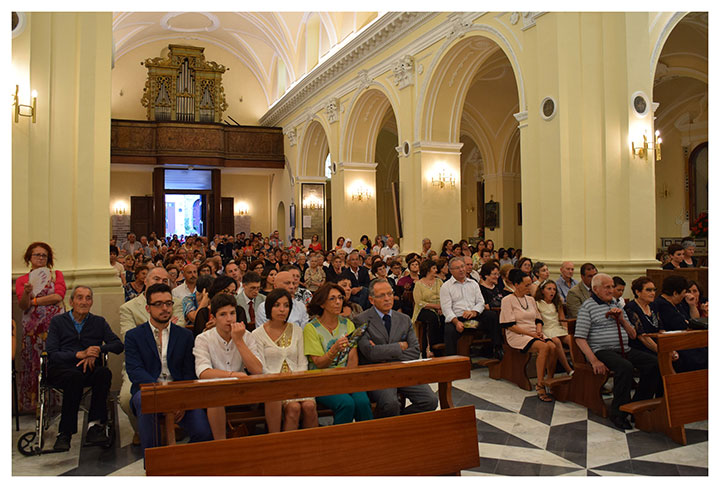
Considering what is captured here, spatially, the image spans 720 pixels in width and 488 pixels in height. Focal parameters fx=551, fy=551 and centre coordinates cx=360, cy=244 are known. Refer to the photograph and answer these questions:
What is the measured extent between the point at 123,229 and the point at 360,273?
15.2 m

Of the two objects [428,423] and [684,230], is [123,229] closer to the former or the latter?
[684,230]

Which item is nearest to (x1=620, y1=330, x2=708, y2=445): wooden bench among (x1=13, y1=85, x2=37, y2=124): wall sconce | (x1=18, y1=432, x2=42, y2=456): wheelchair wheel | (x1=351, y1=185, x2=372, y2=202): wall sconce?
(x1=18, y1=432, x2=42, y2=456): wheelchair wheel

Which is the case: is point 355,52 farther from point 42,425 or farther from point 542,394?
point 42,425

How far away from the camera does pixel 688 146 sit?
48.9 feet

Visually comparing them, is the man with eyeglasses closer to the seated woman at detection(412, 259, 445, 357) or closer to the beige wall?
the seated woman at detection(412, 259, 445, 357)

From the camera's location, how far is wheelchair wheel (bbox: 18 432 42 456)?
389cm

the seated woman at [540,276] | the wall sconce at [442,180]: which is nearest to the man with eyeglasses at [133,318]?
the seated woman at [540,276]

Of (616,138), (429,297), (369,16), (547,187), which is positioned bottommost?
(429,297)

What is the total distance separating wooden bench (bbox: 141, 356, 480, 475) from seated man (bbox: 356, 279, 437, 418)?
2.13ft

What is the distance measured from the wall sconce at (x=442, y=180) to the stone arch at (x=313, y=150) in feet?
24.0

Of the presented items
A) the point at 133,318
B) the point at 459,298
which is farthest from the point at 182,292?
the point at 459,298

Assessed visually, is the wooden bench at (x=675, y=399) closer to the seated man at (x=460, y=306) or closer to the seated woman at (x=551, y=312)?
the seated woman at (x=551, y=312)
